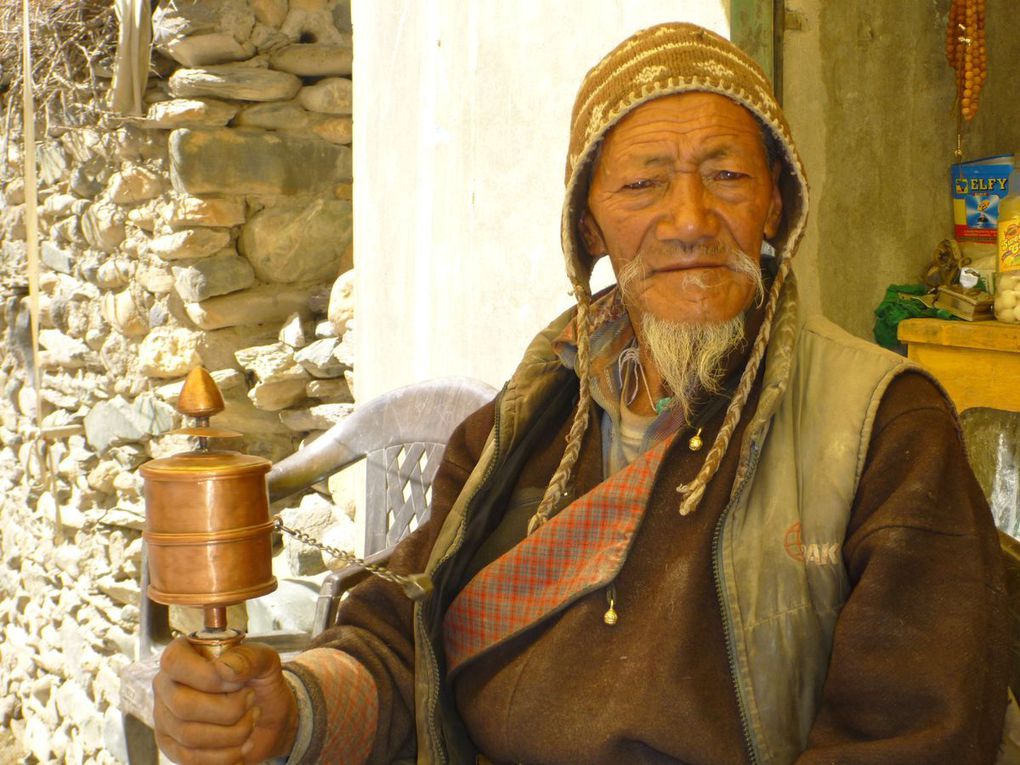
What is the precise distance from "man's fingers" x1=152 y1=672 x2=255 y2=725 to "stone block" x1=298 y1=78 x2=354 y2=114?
10.2 ft

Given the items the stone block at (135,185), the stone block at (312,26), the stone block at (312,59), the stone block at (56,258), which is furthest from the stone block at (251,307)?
the stone block at (56,258)

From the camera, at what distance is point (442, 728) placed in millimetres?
1559

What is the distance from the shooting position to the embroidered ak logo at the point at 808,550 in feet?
4.23

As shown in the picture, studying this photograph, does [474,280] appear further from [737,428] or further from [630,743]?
[630,743]

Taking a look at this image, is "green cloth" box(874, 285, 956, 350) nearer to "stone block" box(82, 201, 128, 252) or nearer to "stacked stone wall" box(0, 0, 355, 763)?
"stacked stone wall" box(0, 0, 355, 763)

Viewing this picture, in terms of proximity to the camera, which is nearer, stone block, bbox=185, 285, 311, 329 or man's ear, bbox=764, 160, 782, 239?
man's ear, bbox=764, 160, 782, 239

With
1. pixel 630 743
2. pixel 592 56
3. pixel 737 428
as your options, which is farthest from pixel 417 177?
pixel 630 743


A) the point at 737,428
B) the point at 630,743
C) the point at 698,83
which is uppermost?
the point at 698,83

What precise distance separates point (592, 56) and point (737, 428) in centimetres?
133

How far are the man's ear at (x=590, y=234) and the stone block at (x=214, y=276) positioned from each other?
251 cm

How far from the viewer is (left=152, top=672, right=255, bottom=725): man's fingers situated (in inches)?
49.8

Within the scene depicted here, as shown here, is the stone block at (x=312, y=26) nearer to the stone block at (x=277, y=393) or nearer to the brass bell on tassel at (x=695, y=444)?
the stone block at (x=277, y=393)

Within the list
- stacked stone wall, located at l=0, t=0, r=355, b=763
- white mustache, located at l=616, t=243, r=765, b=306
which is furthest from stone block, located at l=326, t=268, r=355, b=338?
white mustache, located at l=616, t=243, r=765, b=306

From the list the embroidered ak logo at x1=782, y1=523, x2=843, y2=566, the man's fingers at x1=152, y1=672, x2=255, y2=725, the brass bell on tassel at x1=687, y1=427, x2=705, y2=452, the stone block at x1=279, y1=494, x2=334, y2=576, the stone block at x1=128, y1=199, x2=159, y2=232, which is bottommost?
the stone block at x1=279, y1=494, x2=334, y2=576
